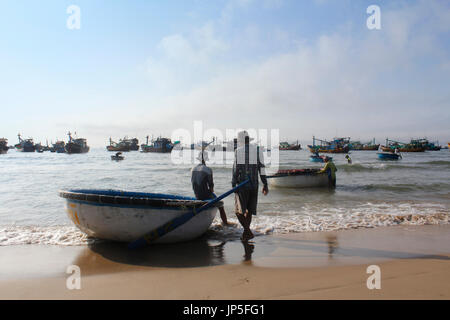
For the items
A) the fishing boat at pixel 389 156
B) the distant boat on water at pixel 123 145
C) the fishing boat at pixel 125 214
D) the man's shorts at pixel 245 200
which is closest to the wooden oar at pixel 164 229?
the fishing boat at pixel 125 214

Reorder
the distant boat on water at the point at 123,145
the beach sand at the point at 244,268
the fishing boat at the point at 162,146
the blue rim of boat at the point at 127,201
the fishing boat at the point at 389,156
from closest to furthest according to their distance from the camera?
the beach sand at the point at 244,268
the blue rim of boat at the point at 127,201
the fishing boat at the point at 389,156
the fishing boat at the point at 162,146
the distant boat on water at the point at 123,145

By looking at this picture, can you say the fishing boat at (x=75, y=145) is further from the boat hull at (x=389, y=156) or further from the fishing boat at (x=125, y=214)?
the fishing boat at (x=125, y=214)

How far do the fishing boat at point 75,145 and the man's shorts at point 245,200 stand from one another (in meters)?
78.3

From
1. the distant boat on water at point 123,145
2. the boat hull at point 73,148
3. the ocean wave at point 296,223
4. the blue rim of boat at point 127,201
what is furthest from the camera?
the distant boat on water at point 123,145

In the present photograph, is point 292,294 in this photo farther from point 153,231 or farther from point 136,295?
point 153,231

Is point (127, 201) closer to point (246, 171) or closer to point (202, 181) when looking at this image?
point (202, 181)

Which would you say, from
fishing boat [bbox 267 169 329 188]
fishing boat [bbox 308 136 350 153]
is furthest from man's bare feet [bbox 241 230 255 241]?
fishing boat [bbox 308 136 350 153]

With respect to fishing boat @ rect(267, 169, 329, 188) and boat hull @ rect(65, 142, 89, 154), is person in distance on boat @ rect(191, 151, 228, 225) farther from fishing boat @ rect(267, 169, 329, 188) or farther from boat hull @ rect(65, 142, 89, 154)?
boat hull @ rect(65, 142, 89, 154)

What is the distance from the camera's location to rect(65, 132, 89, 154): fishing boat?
7244 centimetres

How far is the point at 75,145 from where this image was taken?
7381 cm

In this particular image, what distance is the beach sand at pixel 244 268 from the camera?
3.03 m

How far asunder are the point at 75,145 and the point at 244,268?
80586mm
